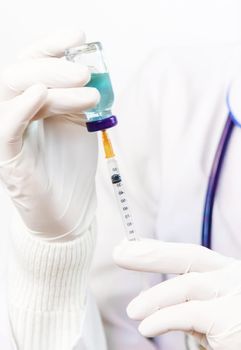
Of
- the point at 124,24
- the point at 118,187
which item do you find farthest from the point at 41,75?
the point at 124,24

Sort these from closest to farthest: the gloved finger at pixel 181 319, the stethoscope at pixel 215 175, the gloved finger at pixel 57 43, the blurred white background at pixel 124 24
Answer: the gloved finger at pixel 181 319 < the gloved finger at pixel 57 43 < the stethoscope at pixel 215 175 < the blurred white background at pixel 124 24

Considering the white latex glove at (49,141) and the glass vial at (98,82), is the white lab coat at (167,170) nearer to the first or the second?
the white latex glove at (49,141)

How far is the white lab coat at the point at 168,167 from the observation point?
1021 mm

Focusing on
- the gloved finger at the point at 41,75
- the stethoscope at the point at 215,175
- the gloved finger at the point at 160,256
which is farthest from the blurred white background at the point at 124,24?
the gloved finger at the point at 160,256

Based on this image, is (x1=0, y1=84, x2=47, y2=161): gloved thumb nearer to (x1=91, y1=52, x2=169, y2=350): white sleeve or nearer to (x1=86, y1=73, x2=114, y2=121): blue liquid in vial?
(x1=86, y1=73, x2=114, y2=121): blue liquid in vial

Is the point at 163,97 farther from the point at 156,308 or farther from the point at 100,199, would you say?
the point at 156,308

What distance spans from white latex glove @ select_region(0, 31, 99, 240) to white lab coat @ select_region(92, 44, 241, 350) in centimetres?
15

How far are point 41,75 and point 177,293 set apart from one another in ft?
1.04

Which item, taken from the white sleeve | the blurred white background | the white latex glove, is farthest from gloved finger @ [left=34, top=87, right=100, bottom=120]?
the blurred white background

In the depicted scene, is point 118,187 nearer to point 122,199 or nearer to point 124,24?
point 122,199

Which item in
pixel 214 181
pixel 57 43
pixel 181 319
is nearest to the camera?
pixel 181 319

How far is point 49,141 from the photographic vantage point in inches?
35.3

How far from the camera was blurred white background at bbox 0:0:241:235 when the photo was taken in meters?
1.28

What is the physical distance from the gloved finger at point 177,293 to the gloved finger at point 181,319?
1 centimetres
